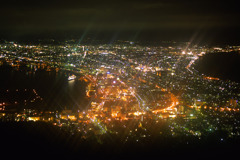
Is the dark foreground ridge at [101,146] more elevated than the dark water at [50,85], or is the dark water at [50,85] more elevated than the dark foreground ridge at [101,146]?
the dark water at [50,85]

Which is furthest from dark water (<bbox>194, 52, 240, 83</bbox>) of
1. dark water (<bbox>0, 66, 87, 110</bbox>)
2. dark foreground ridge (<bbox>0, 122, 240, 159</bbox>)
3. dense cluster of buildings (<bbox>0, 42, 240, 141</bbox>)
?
dark foreground ridge (<bbox>0, 122, 240, 159</bbox>)

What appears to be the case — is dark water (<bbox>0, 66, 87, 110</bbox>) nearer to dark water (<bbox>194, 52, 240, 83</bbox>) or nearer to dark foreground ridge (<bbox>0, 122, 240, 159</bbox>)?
dark foreground ridge (<bbox>0, 122, 240, 159</bbox>)

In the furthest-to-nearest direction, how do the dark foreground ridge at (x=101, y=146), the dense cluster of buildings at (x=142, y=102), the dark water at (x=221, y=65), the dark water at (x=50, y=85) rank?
the dark water at (x=221, y=65), the dark water at (x=50, y=85), the dense cluster of buildings at (x=142, y=102), the dark foreground ridge at (x=101, y=146)

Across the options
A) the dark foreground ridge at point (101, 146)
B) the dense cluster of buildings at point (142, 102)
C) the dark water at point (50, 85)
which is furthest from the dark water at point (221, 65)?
the dark foreground ridge at point (101, 146)

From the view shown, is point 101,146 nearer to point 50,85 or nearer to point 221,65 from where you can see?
point 50,85

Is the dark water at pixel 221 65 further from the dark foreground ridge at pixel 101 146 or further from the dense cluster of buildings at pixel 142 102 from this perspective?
the dark foreground ridge at pixel 101 146

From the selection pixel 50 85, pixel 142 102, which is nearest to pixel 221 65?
pixel 142 102

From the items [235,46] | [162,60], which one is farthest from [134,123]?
[235,46]

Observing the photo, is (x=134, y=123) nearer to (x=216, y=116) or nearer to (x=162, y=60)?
(x=216, y=116)
